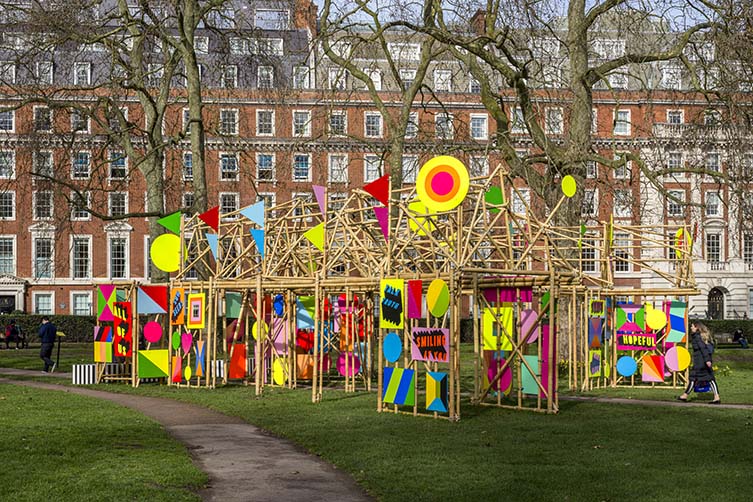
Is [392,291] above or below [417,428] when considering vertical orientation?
above

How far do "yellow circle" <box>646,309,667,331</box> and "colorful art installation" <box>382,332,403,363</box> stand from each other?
371 inches

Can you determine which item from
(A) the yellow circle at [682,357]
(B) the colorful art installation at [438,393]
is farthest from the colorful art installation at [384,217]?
(A) the yellow circle at [682,357]

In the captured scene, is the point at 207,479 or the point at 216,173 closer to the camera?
the point at 207,479

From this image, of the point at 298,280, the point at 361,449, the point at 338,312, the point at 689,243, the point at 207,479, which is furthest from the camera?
the point at 338,312

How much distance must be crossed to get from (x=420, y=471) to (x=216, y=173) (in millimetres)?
56492

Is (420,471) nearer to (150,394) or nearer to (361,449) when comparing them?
(361,449)

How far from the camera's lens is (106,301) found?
89.9ft

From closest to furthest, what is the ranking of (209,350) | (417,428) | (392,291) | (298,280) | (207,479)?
(207,479)
(417,428)
(392,291)
(298,280)
(209,350)

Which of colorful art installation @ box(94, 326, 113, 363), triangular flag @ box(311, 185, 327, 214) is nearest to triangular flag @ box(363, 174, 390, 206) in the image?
triangular flag @ box(311, 185, 327, 214)

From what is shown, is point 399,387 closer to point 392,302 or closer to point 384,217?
point 392,302

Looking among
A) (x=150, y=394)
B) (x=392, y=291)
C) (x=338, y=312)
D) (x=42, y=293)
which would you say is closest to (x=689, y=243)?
(x=338, y=312)

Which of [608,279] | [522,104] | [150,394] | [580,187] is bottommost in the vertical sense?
[150,394]

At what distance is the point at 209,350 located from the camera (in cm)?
2638

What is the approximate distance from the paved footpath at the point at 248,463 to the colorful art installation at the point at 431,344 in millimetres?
3272
